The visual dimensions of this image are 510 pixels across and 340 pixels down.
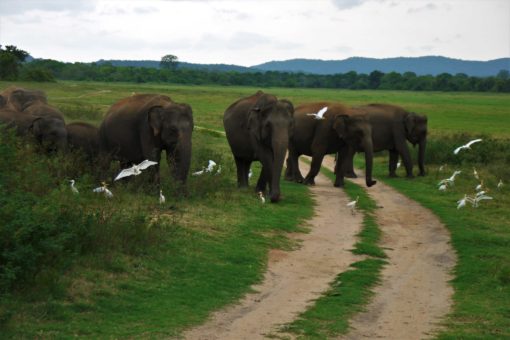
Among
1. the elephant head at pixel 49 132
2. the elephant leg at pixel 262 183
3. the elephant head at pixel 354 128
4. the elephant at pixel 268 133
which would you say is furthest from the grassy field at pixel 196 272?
the elephant head at pixel 49 132

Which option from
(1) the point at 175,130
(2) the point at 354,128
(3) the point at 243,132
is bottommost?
(2) the point at 354,128

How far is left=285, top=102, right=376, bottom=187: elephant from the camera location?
85.5 ft

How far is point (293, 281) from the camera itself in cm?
1303

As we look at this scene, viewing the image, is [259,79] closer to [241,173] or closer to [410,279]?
[241,173]

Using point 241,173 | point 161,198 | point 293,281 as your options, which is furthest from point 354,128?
point 293,281

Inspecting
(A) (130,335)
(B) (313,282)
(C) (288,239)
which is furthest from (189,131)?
(A) (130,335)

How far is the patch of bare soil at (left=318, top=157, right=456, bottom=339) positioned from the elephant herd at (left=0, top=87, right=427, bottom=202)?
10.7ft

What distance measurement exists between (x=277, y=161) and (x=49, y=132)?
226 inches

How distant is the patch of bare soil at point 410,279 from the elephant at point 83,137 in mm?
7518

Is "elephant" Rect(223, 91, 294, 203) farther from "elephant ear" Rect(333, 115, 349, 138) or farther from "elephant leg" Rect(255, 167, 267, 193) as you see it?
"elephant ear" Rect(333, 115, 349, 138)

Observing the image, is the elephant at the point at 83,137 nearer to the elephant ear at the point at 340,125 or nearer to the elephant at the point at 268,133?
the elephant at the point at 268,133

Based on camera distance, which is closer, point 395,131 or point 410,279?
point 410,279

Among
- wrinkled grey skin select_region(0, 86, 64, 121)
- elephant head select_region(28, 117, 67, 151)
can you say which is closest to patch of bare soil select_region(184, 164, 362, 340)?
elephant head select_region(28, 117, 67, 151)

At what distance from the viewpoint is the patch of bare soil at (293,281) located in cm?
1025
